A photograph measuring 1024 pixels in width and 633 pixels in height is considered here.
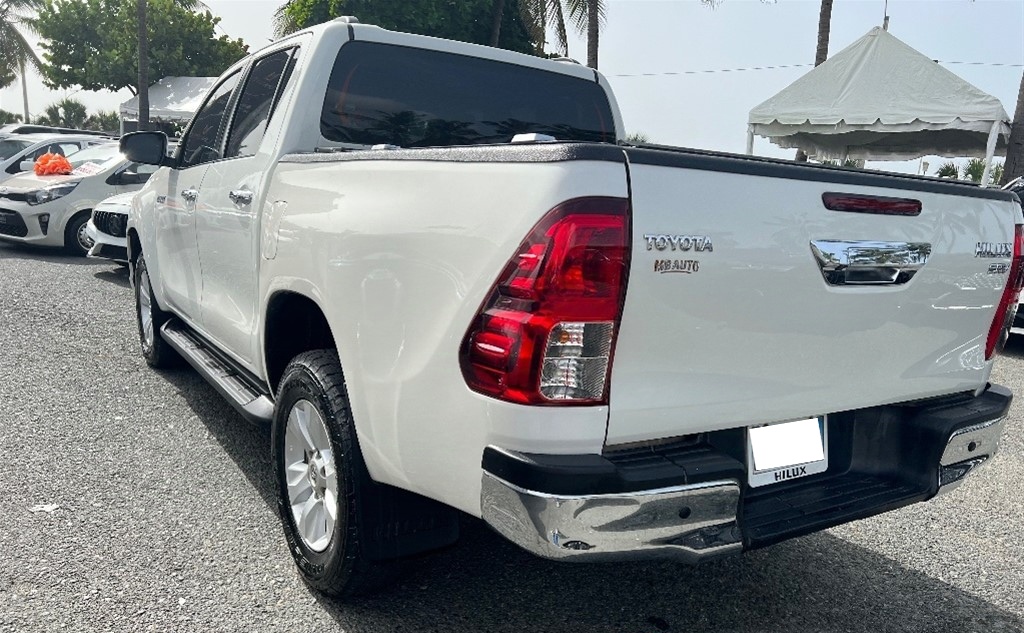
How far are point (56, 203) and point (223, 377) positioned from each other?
8246 millimetres

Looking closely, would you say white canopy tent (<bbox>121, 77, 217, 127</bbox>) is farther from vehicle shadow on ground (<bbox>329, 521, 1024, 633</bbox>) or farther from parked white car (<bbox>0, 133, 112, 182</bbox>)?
vehicle shadow on ground (<bbox>329, 521, 1024, 633</bbox>)

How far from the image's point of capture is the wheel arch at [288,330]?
2.84 metres

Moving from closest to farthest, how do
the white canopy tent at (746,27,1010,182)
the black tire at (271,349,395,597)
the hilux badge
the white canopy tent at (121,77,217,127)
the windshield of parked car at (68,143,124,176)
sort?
1. the black tire at (271,349,395,597)
2. the hilux badge
3. the windshield of parked car at (68,143,124,176)
4. the white canopy tent at (746,27,1010,182)
5. the white canopy tent at (121,77,217,127)

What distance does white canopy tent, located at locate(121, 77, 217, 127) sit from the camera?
3338cm

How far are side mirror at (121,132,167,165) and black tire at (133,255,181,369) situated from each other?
932 mm

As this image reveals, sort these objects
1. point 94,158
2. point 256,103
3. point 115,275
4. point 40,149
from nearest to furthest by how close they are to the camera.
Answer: point 256,103 → point 115,275 → point 94,158 → point 40,149

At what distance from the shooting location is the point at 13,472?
363 cm

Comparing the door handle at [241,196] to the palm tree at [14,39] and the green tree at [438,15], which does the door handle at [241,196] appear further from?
the palm tree at [14,39]

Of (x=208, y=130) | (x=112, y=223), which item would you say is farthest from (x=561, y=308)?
(x=112, y=223)

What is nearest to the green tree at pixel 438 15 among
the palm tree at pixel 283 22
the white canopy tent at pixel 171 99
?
the palm tree at pixel 283 22

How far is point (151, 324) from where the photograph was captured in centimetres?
533

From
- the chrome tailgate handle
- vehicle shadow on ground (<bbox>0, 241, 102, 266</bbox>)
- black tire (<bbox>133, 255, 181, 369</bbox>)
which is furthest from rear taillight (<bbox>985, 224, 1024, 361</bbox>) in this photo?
vehicle shadow on ground (<bbox>0, 241, 102, 266</bbox>)

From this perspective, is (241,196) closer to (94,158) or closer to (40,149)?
(94,158)

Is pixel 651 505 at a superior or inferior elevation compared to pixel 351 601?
superior
